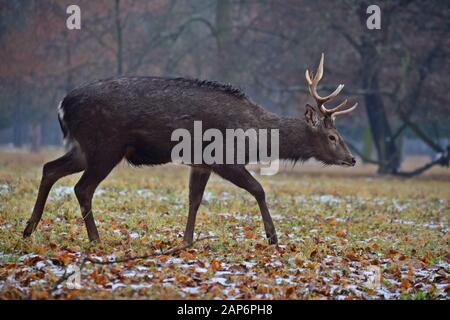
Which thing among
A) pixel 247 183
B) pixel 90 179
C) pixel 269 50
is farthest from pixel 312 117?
pixel 269 50

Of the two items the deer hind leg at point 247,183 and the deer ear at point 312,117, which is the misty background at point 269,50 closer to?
the deer ear at point 312,117

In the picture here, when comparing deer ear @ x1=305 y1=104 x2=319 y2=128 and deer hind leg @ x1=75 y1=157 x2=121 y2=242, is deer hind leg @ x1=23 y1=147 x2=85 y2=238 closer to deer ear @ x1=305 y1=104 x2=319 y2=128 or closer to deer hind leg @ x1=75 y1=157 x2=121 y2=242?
deer hind leg @ x1=75 y1=157 x2=121 y2=242

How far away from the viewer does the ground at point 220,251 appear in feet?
19.2

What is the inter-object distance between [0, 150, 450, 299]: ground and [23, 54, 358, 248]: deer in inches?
23.2

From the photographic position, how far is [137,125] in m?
7.88

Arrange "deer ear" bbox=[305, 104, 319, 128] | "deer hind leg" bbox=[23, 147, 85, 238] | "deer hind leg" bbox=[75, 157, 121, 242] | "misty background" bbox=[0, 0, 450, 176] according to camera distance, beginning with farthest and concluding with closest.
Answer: "misty background" bbox=[0, 0, 450, 176], "deer ear" bbox=[305, 104, 319, 128], "deer hind leg" bbox=[23, 147, 85, 238], "deer hind leg" bbox=[75, 157, 121, 242]

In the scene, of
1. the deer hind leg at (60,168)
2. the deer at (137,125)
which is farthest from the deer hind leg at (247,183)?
the deer hind leg at (60,168)

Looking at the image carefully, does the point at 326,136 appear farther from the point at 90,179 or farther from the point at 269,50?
the point at 269,50

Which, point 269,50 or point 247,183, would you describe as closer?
point 247,183

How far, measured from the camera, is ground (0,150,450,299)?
5.84 meters

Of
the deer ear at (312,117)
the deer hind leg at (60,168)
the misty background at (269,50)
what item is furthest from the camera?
the misty background at (269,50)

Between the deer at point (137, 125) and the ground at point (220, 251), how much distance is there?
59cm

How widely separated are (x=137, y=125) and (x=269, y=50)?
20.4 meters

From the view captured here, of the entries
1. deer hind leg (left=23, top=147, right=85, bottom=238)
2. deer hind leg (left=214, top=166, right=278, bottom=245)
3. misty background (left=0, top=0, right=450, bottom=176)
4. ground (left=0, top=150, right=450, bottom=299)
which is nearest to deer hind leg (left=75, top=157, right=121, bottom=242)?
deer hind leg (left=23, top=147, right=85, bottom=238)
